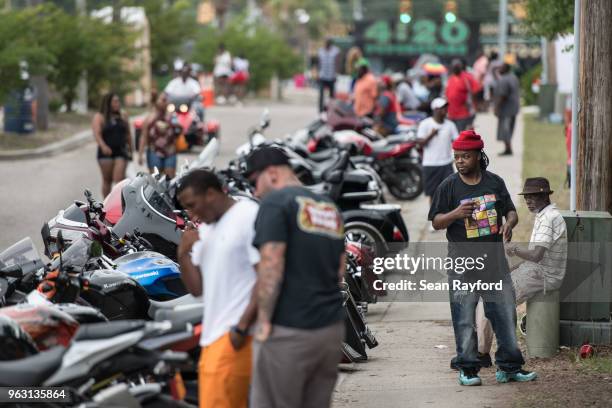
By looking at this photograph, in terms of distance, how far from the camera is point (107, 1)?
35.2 meters

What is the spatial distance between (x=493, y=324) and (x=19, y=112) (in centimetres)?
1874

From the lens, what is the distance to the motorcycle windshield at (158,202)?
35.5ft

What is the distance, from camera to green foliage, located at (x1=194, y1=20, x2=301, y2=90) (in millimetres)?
46938

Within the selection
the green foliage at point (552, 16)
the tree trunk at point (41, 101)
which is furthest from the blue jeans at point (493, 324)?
the tree trunk at point (41, 101)

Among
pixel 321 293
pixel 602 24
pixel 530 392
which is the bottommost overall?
pixel 530 392

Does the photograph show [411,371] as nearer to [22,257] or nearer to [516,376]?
[516,376]

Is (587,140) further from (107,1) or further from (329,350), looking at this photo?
(107,1)

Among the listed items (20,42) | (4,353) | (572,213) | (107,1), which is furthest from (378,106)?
(4,353)

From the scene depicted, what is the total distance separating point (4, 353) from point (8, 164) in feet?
55.8

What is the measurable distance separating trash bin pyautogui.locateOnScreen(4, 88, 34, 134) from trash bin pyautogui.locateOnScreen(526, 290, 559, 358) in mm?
17340

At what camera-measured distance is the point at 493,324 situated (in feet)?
30.2

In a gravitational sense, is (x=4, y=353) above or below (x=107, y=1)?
below

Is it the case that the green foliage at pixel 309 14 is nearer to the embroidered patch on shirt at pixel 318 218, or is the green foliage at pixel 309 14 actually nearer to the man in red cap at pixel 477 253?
the man in red cap at pixel 477 253

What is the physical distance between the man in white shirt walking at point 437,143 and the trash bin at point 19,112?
37.9 feet
